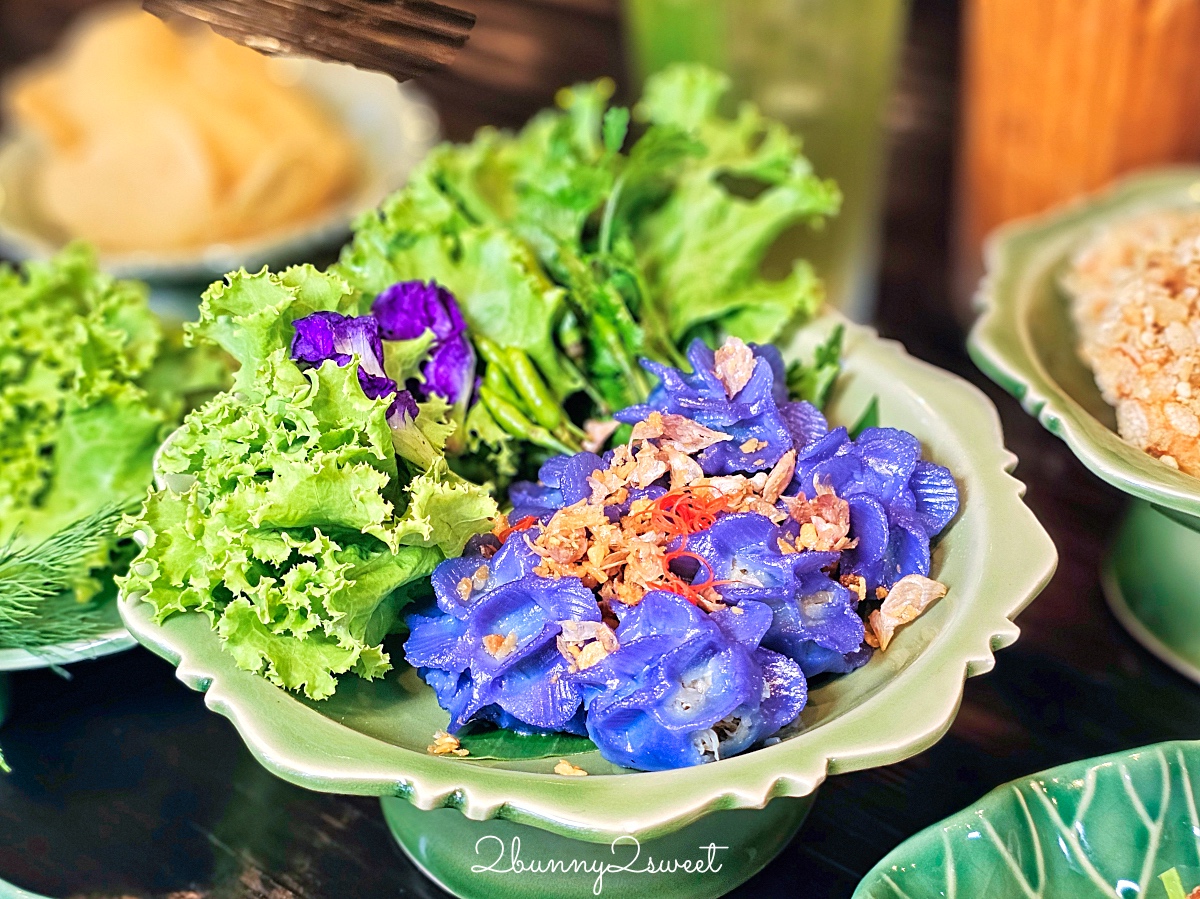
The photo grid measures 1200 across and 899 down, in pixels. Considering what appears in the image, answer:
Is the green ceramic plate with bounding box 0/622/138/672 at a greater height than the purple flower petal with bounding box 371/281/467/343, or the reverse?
the purple flower petal with bounding box 371/281/467/343

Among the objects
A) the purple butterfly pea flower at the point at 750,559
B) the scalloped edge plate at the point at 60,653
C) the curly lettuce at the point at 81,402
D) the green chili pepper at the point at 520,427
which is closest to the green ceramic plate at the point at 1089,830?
the purple butterfly pea flower at the point at 750,559

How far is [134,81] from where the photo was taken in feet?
8.13

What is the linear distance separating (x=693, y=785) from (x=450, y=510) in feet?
1.30

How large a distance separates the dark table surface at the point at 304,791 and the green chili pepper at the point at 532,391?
0.51 meters

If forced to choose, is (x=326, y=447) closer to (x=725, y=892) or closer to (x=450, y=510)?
(x=450, y=510)

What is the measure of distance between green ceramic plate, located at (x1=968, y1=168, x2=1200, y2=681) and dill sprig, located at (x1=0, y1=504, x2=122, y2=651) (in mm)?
1103

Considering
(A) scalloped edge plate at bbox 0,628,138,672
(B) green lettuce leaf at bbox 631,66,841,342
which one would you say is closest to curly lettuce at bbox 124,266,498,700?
(A) scalloped edge plate at bbox 0,628,138,672

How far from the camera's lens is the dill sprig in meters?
1.34

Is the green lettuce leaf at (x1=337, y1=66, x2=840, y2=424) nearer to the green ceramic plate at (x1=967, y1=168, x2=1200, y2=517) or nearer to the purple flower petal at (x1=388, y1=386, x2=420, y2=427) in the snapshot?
the purple flower petal at (x1=388, y1=386, x2=420, y2=427)

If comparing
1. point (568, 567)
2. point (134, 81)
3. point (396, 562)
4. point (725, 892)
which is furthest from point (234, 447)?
point (134, 81)

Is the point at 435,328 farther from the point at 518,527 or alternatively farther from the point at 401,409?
the point at 518,527

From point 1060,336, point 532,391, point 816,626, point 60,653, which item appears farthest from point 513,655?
point 1060,336

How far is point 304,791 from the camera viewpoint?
1.37m

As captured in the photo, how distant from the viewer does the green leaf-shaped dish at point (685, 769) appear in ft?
3.25
